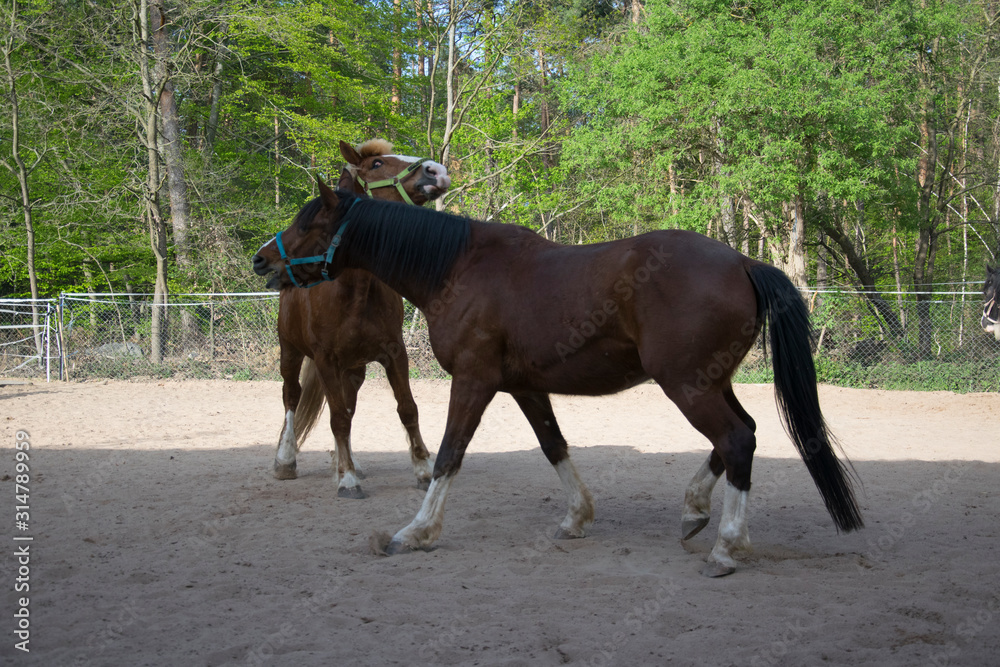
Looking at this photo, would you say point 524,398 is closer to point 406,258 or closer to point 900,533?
point 406,258

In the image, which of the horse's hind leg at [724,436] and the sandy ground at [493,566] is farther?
the horse's hind leg at [724,436]

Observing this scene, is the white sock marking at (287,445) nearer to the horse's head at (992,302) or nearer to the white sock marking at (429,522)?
the white sock marking at (429,522)

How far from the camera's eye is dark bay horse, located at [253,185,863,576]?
3.50 metres

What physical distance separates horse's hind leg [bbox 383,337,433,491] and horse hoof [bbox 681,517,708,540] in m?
2.32

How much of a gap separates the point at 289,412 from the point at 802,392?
446 cm

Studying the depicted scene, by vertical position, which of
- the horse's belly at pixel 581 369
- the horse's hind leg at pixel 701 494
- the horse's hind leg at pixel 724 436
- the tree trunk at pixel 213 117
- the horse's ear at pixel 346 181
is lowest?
the horse's hind leg at pixel 701 494

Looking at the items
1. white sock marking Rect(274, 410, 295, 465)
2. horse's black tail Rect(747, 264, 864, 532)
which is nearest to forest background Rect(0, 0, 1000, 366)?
white sock marking Rect(274, 410, 295, 465)

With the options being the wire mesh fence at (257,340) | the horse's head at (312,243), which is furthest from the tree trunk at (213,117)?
the horse's head at (312,243)

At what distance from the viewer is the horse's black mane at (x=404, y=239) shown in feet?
13.8

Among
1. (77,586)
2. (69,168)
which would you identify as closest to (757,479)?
(77,586)

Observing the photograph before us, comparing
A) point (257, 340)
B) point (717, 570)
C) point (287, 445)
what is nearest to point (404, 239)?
point (717, 570)

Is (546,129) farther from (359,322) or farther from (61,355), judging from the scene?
(359,322)

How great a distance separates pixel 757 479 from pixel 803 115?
30.2 feet

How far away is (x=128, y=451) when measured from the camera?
729cm
